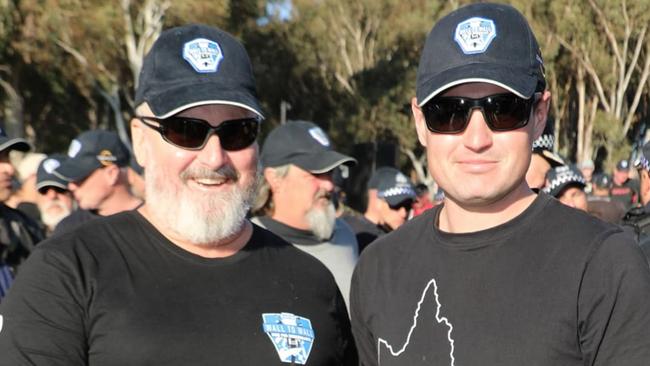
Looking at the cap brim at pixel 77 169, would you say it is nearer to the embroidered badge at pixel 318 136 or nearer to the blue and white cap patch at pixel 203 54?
the embroidered badge at pixel 318 136

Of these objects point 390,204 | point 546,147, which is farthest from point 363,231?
point 546,147

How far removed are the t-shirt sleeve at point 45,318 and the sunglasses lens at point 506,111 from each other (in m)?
1.19

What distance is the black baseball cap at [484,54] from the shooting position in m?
2.46

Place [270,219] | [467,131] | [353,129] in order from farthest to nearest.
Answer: [353,129]
[270,219]
[467,131]

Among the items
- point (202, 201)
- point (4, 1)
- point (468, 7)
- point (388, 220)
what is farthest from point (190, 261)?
point (4, 1)

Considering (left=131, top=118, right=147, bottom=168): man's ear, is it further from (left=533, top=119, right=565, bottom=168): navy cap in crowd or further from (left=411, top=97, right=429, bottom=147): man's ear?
(left=533, top=119, right=565, bottom=168): navy cap in crowd

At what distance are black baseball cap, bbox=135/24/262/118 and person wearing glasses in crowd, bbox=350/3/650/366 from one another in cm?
55

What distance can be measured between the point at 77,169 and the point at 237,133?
3.93 meters

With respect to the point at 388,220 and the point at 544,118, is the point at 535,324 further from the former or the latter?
the point at 388,220

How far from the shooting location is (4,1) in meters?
26.2

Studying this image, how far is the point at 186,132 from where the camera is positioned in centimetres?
283

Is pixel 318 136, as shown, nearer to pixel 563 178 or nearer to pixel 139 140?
pixel 563 178

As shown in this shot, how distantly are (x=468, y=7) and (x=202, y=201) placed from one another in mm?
961

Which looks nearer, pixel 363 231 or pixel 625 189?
pixel 363 231
